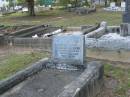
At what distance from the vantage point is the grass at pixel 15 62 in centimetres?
999

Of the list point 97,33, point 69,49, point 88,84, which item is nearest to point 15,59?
point 97,33

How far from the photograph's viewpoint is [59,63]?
27.6ft

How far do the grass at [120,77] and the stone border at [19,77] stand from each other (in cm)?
193

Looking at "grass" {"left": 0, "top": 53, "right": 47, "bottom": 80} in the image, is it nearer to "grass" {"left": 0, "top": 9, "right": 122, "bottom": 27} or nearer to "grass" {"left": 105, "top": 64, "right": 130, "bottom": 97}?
"grass" {"left": 105, "top": 64, "right": 130, "bottom": 97}

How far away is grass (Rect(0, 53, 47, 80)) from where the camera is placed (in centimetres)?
999

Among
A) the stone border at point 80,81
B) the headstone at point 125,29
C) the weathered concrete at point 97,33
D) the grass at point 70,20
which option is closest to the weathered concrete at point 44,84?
the stone border at point 80,81

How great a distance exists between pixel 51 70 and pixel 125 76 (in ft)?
6.96

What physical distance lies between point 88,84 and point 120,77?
2388 millimetres

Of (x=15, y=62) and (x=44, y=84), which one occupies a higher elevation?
(x=44, y=84)

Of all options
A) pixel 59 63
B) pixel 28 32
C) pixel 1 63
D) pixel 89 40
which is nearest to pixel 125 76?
pixel 59 63

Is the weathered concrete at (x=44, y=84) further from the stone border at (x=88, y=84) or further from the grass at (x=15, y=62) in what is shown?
the grass at (x=15, y=62)

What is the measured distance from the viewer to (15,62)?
1127 centimetres

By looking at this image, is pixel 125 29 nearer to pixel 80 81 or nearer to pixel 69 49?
pixel 69 49

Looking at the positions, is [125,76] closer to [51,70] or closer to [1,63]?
[51,70]
